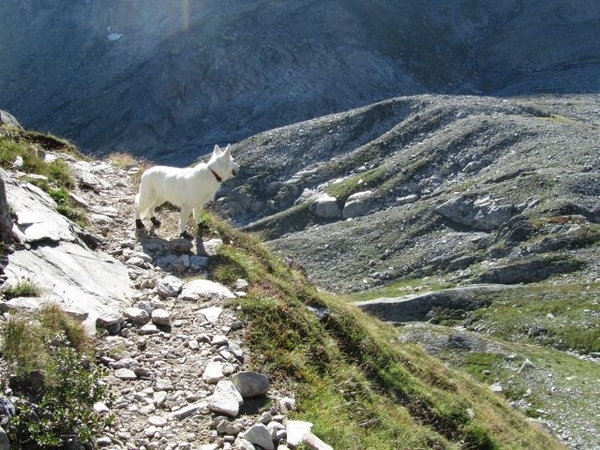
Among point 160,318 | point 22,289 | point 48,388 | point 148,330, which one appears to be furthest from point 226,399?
point 22,289

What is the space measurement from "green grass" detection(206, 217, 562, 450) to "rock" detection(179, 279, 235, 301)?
48cm

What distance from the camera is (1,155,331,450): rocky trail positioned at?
7.83 meters

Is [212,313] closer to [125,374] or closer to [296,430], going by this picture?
[125,374]

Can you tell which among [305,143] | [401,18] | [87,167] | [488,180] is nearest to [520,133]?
[488,180]

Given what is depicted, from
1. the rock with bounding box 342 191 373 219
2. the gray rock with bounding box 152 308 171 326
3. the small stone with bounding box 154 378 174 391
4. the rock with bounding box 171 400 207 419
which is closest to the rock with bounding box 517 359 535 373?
the gray rock with bounding box 152 308 171 326

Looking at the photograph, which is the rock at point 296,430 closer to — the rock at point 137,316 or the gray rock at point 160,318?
the gray rock at point 160,318

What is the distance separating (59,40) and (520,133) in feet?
475

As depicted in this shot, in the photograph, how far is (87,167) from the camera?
22.0 metres

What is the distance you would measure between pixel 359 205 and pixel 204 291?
77.2m

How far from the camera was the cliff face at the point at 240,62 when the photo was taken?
153750 mm

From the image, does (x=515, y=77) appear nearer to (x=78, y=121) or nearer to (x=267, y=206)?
(x=267, y=206)

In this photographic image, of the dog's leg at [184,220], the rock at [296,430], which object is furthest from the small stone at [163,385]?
the dog's leg at [184,220]

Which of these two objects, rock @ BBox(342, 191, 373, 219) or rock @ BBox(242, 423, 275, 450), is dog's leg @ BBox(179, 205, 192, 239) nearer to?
rock @ BBox(242, 423, 275, 450)

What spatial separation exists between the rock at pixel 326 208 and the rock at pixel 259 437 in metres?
82.6
